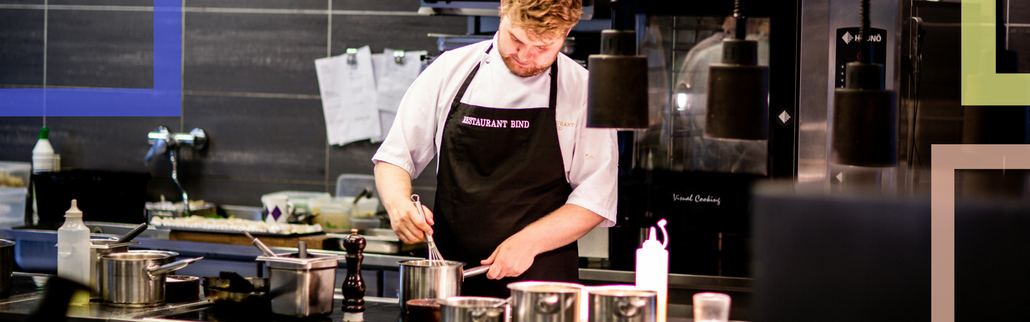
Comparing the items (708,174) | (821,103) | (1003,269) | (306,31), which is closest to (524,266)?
(708,174)

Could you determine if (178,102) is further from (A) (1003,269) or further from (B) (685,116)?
(A) (1003,269)

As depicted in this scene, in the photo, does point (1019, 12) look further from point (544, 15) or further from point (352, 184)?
point (352, 184)

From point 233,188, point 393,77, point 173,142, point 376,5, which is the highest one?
point 376,5

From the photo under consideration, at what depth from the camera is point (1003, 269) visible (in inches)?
30.1

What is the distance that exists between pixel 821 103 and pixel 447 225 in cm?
125

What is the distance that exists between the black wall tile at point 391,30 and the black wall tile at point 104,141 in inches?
39.8

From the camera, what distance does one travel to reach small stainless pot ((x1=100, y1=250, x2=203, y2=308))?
6.37ft

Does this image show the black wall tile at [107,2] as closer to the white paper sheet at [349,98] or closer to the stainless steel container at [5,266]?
the white paper sheet at [349,98]

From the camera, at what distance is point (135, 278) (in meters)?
1.94

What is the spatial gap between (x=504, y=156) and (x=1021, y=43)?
8.25 ft

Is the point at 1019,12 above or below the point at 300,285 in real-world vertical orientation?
above

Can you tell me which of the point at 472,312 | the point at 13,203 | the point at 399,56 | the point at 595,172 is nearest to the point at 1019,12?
the point at 595,172

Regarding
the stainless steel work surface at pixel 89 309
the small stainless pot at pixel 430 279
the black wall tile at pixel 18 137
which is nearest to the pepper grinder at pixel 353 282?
the small stainless pot at pixel 430 279

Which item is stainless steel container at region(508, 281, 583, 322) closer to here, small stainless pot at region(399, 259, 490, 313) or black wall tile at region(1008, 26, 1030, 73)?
small stainless pot at region(399, 259, 490, 313)
